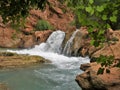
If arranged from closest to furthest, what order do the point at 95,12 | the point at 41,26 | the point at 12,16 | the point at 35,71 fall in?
the point at 95,12 → the point at 12,16 → the point at 35,71 → the point at 41,26

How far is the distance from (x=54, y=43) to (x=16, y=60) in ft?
33.2

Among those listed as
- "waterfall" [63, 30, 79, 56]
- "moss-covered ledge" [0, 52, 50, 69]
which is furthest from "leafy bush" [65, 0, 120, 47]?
"waterfall" [63, 30, 79, 56]

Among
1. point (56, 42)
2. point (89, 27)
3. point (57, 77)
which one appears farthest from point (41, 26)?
point (89, 27)

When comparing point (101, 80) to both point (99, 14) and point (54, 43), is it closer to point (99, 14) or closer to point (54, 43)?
Answer: point (99, 14)

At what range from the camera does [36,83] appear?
1335 centimetres

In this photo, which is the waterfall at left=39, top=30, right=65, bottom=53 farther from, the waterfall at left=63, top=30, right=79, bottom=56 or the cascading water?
the cascading water

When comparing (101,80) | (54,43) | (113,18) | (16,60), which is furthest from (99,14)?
(54,43)

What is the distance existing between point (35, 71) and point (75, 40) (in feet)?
29.3

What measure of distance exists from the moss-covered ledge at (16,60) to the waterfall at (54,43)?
7.54 meters

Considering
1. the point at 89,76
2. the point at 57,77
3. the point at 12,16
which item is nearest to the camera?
the point at 12,16

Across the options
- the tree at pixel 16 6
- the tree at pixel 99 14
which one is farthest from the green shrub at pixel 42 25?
the tree at pixel 99 14

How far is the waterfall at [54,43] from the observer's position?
91.2 ft

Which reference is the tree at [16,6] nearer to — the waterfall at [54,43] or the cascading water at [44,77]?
the cascading water at [44,77]

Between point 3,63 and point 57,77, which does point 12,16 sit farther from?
point 3,63
